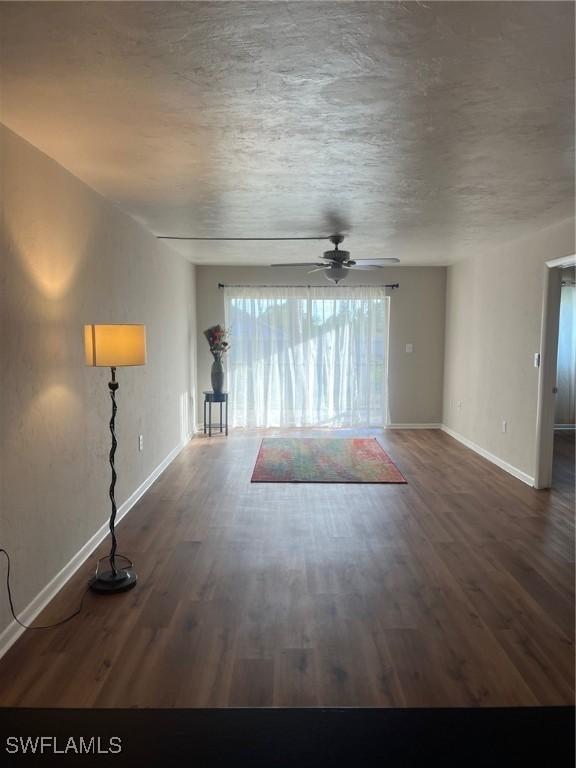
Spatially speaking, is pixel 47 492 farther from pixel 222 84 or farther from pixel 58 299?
pixel 222 84

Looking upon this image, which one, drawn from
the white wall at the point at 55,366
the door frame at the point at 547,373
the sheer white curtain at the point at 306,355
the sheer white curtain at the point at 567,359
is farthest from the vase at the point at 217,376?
the sheer white curtain at the point at 567,359

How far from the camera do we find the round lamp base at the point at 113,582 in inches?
112

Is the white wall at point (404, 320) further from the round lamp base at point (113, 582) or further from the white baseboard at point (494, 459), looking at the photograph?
the round lamp base at point (113, 582)

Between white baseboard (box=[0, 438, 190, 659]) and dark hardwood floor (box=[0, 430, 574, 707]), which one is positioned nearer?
dark hardwood floor (box=[0, 430, 574, 707])

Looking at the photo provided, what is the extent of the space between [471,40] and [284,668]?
2498mm

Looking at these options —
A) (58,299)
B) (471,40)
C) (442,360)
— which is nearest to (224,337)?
(442,360)

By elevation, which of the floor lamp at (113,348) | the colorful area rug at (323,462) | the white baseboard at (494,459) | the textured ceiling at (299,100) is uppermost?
the textured ceiling at (299,100)

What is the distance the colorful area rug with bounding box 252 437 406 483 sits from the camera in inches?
198

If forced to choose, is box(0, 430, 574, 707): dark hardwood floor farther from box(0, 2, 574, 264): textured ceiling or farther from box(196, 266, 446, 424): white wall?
box(196, 266, 446, 424): white wall

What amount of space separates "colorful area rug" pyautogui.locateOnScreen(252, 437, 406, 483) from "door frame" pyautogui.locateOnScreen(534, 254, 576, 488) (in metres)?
1.27

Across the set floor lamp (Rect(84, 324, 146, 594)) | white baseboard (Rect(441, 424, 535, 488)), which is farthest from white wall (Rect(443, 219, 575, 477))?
floor lamp (Rect(84, 324, 146, 594))

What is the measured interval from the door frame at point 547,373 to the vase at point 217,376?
12.9 ft

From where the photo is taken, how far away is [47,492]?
273 centimetres

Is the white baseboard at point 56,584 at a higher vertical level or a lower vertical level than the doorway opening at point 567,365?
lower
